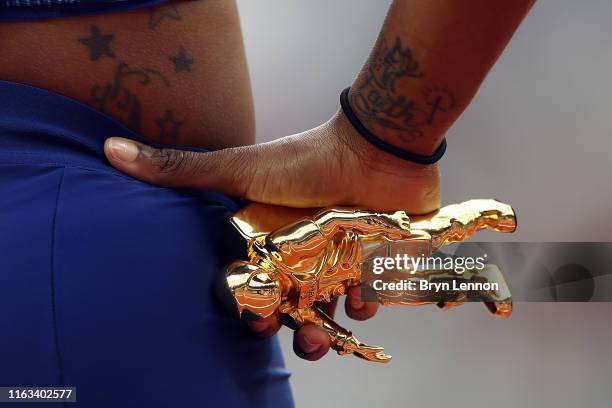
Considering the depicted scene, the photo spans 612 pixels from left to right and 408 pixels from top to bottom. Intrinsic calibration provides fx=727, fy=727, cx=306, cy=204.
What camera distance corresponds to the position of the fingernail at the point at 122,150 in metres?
0.62

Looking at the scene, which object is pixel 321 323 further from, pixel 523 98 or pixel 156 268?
pixel 523 98

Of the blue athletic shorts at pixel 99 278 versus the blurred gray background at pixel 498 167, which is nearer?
the blue athletic shorts at pixel 99 278

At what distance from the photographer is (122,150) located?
621 millimetres

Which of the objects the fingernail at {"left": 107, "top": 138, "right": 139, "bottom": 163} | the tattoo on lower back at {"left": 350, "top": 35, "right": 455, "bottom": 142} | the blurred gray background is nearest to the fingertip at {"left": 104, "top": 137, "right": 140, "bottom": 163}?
the fingernail at {"left": 107, "top": 138, "right": 139, "bottom": 163}

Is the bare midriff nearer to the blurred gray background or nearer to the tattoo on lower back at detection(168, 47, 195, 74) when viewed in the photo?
the tattoo on lower back at detection(168, 47, 195, 74)

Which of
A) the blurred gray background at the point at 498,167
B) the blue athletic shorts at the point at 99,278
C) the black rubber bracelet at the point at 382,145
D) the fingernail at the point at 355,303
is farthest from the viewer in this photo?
the blurred gray background at the point at 498,167

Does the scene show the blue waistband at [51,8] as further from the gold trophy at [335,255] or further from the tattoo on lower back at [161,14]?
the gold trophy at [335,255]

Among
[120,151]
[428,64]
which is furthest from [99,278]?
[428,64]

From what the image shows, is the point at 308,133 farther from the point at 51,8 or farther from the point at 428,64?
the point at 51,8

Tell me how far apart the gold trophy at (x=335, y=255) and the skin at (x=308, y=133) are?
19 millimetres

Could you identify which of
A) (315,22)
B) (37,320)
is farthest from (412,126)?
(315,22)

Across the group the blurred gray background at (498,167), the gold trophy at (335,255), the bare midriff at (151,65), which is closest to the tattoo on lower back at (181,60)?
the bare midriff at (151,65)

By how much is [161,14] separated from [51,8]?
96 millimetres

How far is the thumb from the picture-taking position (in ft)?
2.04
